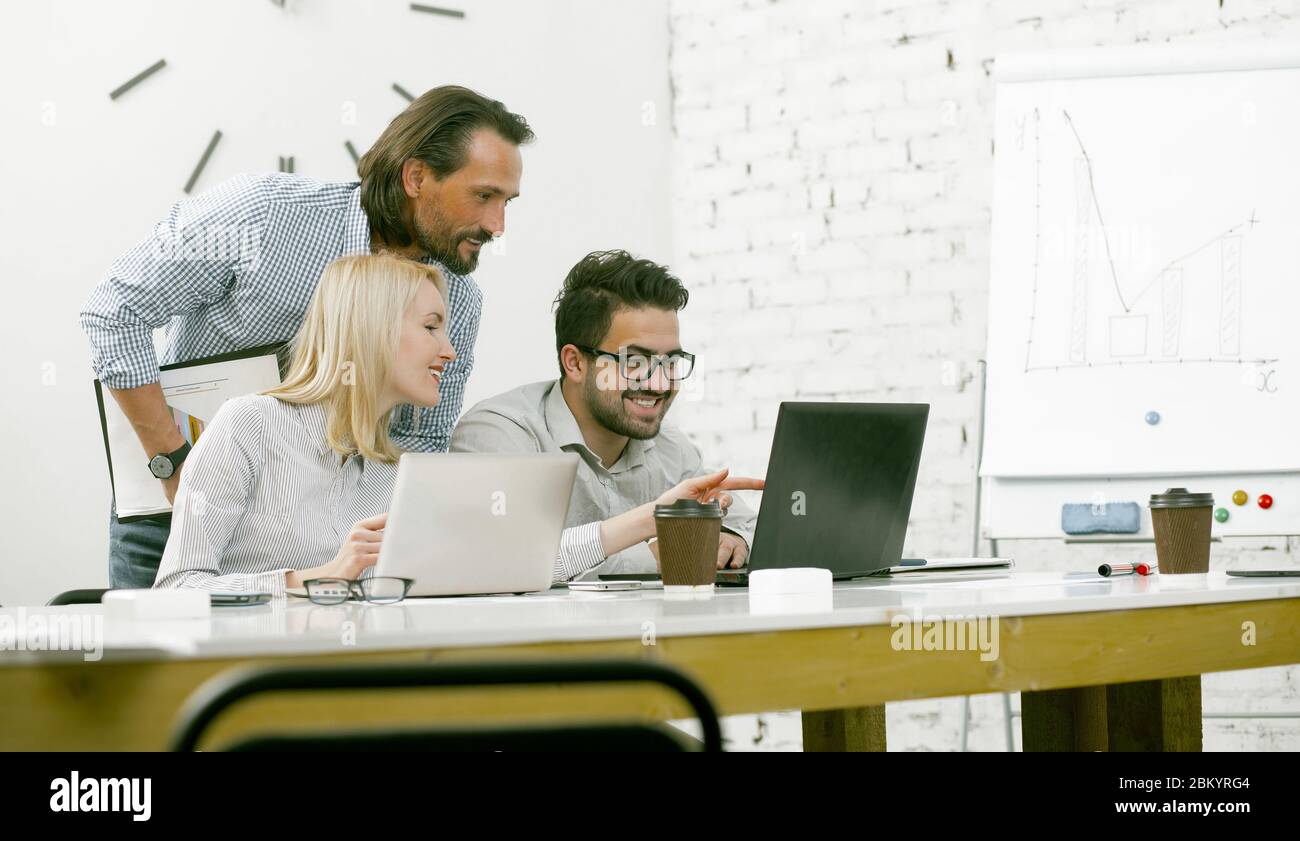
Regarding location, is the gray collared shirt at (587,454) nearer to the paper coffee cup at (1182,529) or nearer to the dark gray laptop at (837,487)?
the dark gray laptop at (837,487)

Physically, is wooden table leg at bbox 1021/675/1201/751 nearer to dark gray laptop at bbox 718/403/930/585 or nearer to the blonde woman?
dark gray laptop at bbox 718/403/930/585

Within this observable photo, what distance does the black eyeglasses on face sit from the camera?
2.37m

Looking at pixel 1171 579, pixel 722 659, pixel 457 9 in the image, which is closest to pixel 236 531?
pixel 722 659

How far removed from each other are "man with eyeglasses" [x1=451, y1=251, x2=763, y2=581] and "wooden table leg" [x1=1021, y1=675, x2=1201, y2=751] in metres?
0.57

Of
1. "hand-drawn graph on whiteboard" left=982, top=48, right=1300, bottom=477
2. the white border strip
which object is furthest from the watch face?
the white border strip

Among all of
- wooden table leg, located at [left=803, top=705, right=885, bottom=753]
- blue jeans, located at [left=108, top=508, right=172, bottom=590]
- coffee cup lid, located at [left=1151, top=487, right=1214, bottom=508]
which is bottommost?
wooden table leg, located at [left=803, top=705, right=885, bottom=753]

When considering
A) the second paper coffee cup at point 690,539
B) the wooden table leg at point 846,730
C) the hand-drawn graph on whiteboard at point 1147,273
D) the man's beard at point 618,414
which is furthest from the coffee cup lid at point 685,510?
the hand-drawn graph on whiteboard at point 1147,273

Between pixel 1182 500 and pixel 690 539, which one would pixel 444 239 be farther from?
pixel 1182 500

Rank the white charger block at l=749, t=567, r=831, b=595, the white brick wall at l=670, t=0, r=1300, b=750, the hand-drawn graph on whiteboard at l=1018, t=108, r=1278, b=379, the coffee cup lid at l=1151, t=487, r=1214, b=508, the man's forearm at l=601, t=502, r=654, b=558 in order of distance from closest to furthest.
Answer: the white charger block at l=749, t=567, r=831, b=595
the coffee cup lid at l=1151, t=487, r=1214, b=508
the man's forearm at l=601, t=502, r=654, b=558
the hand-drawn graph on whiteboard at l=1018, t=108, r=1278, b=379
the white brick wall at l=670, t=0, r=1300, b=750

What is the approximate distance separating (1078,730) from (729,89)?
90.2 inches

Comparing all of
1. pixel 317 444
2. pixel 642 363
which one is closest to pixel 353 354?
pixel 317 444

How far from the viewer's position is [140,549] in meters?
2.45

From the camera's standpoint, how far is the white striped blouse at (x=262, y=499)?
5.83 ft
